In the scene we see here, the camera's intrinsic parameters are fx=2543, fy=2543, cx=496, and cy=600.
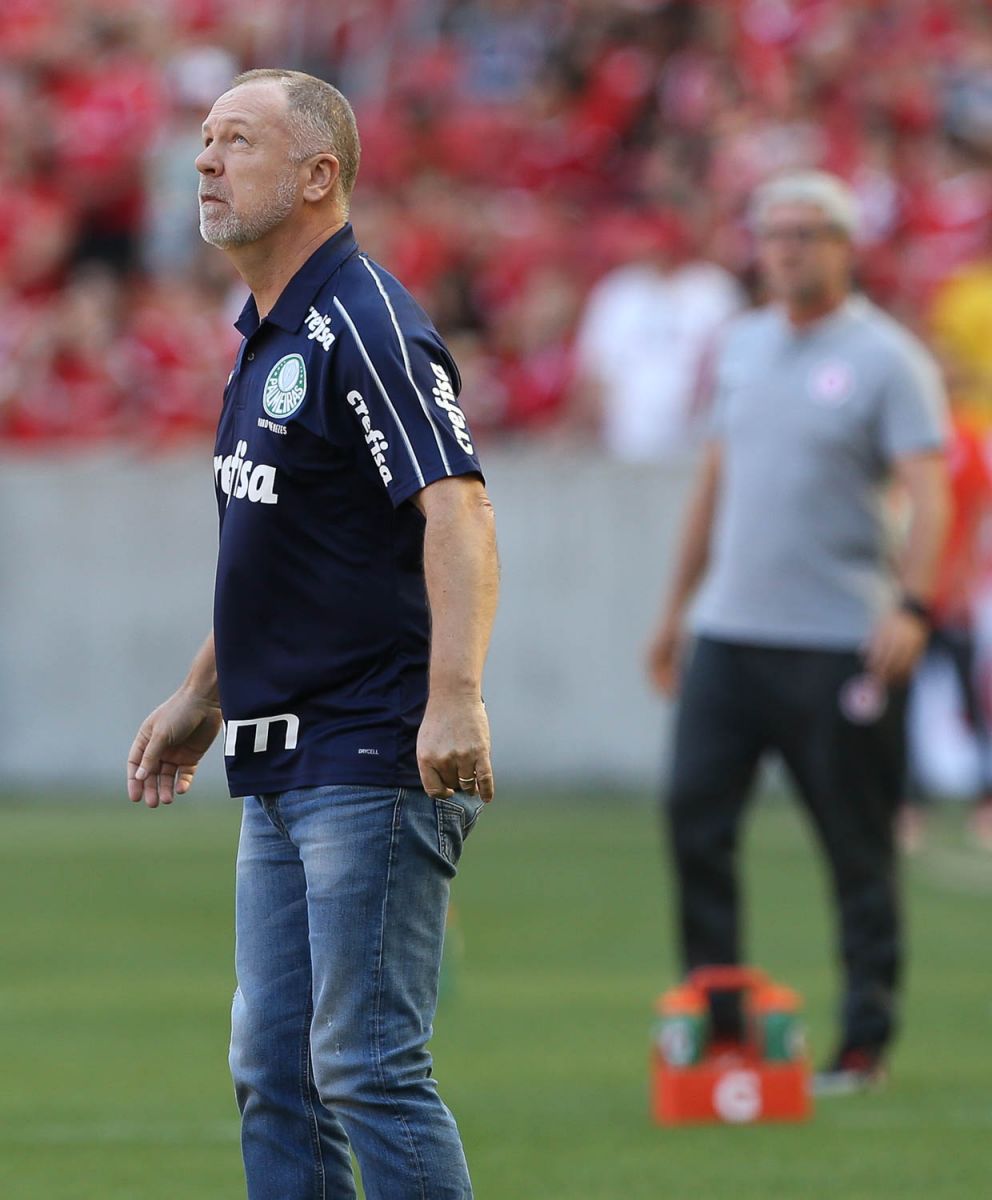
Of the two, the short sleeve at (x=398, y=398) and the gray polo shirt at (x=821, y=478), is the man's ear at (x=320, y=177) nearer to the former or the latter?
the short sleeve at (x=398, y=398)

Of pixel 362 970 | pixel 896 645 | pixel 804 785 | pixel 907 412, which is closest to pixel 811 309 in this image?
pixel 907 412

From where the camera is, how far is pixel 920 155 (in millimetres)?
17828

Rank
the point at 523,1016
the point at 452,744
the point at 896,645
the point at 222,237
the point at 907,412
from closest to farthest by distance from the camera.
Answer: the point at 452,744 → the point at 222,237 → the point at 896,645 → the point at 907,412 → the point at 523,1016

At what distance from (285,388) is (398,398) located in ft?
0.76

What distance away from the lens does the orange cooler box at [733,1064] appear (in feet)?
22.0

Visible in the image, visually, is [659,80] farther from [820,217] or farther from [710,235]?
[820,217]

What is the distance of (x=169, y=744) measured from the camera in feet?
14.8

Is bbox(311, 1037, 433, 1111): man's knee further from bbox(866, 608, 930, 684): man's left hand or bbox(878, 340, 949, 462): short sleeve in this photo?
bbox(878, 340, 949, 462): short sleeve

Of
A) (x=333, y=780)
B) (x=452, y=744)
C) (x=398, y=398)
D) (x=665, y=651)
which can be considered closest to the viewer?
(x=452, y=744)

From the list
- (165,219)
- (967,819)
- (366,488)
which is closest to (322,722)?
(366,488)

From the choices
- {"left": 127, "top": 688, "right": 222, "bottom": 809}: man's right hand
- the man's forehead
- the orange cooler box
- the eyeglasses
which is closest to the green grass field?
the orange cooler box

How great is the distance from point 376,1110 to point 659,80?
14.9 meters

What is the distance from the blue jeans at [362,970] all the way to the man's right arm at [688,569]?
131 inches

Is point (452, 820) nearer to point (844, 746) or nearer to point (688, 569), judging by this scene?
point (844, 746)
